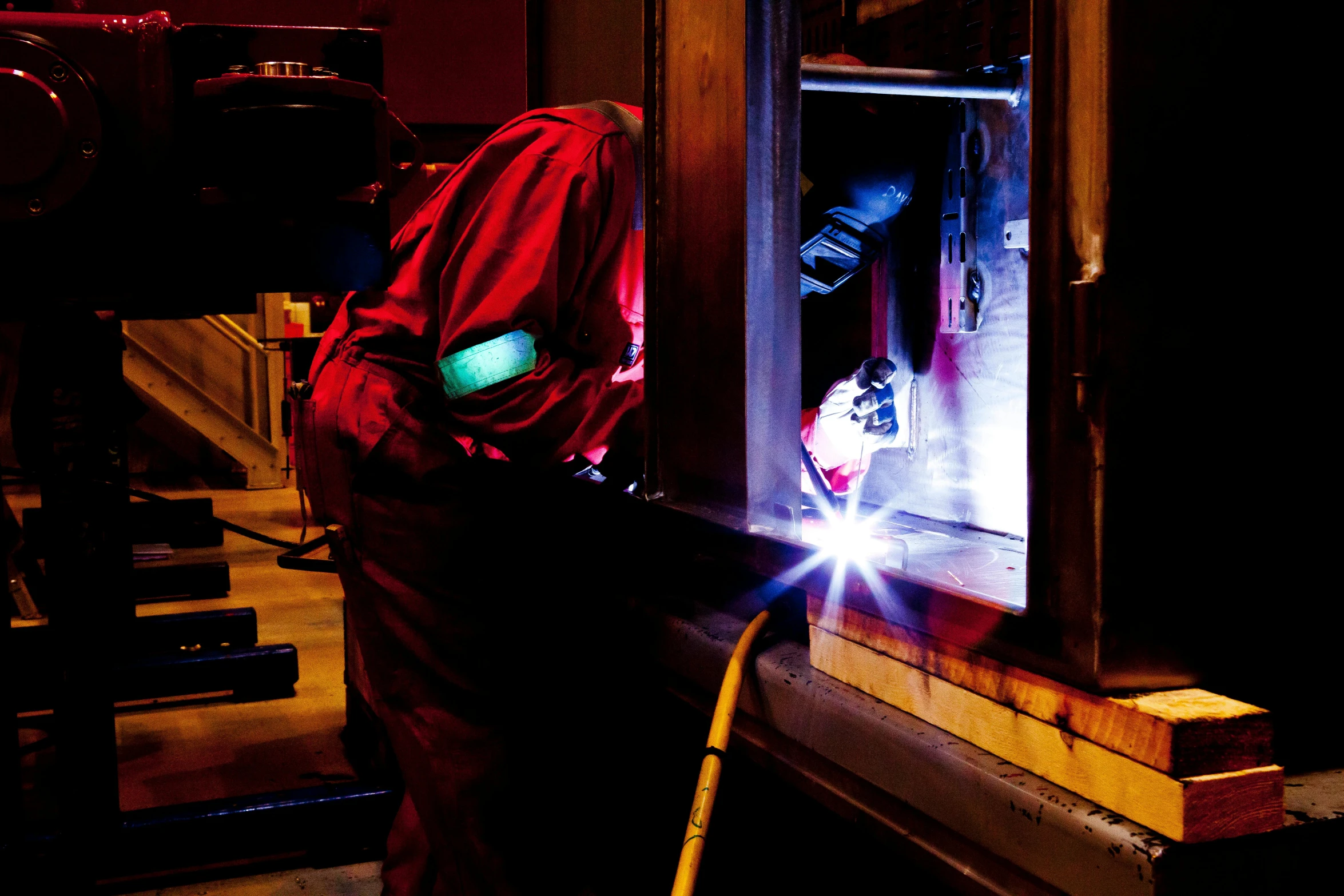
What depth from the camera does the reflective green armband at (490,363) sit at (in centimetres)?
177

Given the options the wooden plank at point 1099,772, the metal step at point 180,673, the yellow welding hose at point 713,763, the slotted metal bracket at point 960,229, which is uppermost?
the slotted metal bracket at point 960,229

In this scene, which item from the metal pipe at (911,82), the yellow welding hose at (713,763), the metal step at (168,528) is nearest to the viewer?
the yellow welding hose at (713,763)

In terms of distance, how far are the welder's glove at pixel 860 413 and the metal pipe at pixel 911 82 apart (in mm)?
434

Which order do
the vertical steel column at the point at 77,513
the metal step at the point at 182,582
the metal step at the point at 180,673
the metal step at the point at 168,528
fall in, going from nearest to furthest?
the vertical steel column at the point at 77,513 → the metal step at the point at 180,673 → the metal step at the point at 182,582 → the metal step at the point at 168,528

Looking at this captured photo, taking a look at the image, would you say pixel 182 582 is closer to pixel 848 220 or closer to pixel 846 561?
pixel 848 220

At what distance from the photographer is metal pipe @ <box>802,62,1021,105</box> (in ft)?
4.97

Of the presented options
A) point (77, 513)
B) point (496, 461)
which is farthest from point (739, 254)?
point (77, 513)

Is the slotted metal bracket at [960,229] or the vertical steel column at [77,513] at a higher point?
the slotted metal bracket at [960,229]

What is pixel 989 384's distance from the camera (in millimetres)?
1746

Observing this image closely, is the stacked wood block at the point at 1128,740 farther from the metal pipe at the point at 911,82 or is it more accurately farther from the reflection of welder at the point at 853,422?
the metal pipe at the point at 911,82

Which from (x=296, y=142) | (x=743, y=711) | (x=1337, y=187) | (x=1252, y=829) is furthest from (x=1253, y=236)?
(x=296, y=142)

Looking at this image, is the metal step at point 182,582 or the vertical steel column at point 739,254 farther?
the metal step at point 182,582

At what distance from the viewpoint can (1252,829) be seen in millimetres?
824

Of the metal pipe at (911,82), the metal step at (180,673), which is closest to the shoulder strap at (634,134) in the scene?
the metal pipe at (911,82)
